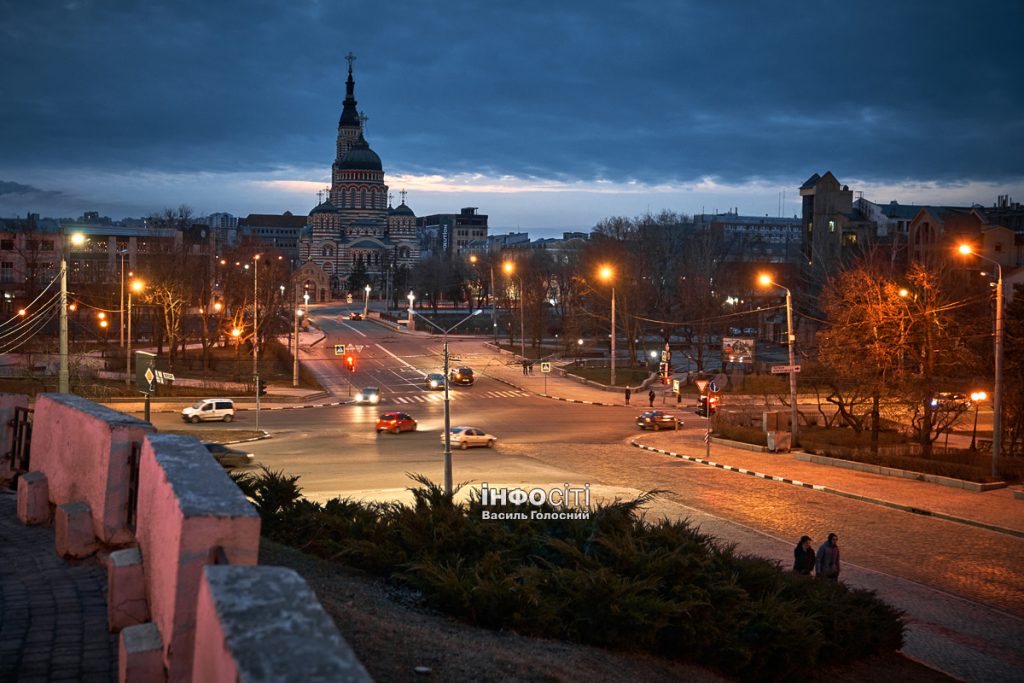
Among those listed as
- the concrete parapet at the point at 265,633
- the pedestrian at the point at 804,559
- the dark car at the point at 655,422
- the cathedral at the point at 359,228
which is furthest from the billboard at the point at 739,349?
the cathedral at the point at 359,228

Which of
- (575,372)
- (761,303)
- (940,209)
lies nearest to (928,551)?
(575,372)

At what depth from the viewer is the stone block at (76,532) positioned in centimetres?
934

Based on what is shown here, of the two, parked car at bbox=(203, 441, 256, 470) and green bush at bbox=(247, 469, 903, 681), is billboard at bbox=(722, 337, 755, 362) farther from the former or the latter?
green bush at bbox=(247, 469, 903, 681)

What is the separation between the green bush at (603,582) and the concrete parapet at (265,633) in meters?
4.72

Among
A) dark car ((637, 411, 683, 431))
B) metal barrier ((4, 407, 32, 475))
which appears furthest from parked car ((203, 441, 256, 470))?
dark car ((637, 411, 683, 431))

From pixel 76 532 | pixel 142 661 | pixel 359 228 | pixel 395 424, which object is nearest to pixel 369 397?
pixel 395 424

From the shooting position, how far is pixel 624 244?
94.5 meters

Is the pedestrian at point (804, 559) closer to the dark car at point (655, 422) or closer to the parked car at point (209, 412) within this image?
the dark car at point (655, 422)

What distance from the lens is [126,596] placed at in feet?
24.6

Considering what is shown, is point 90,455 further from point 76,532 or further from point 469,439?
point 469,439

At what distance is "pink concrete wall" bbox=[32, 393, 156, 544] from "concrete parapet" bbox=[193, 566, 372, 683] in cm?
460

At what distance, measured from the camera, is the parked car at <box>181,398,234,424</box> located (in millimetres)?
41688

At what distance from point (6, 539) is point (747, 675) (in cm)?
842

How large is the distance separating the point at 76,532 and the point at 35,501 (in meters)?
2.17
